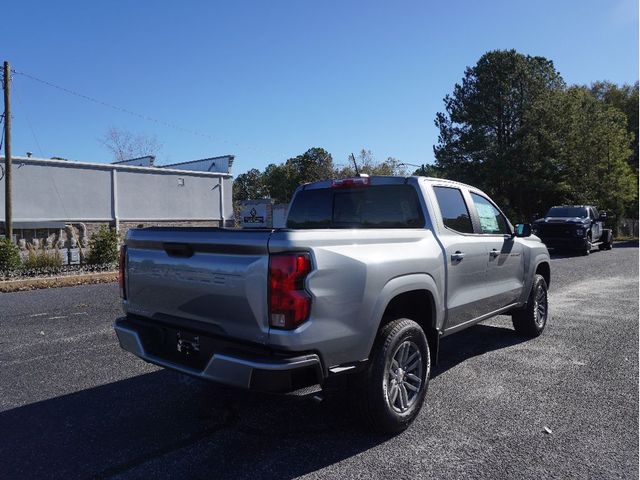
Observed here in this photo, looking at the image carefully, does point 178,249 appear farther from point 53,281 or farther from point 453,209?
point 53,281

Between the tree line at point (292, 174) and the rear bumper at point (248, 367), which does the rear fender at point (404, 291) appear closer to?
the rear bumper at point (248, 367)

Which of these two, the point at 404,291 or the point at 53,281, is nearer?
the point at 404,291

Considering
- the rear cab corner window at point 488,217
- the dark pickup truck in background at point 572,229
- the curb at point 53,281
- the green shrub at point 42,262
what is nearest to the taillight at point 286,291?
the rear cab corner window at point 488,217

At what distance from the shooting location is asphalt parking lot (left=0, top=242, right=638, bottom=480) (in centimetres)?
330

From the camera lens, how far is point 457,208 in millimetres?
5078

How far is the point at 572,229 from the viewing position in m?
20.2

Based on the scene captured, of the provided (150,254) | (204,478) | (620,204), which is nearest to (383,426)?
(204,478)

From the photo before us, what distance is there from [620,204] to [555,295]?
92.1 ft

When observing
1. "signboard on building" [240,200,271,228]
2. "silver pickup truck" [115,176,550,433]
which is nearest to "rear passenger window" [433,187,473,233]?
"silver pickup truck" [115,176,550,433]

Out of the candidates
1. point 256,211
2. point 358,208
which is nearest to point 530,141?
point 256,211

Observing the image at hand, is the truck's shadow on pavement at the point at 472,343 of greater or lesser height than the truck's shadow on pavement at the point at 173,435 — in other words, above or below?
above

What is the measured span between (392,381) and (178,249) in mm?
1781

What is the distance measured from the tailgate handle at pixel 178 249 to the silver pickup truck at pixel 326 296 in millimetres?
10

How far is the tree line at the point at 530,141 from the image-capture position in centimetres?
3328
